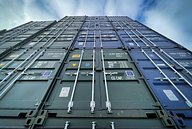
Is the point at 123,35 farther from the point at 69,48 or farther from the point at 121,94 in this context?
the point at 121,94

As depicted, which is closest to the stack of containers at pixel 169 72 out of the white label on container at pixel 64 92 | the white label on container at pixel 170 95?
the white label on container at pixel 170 95

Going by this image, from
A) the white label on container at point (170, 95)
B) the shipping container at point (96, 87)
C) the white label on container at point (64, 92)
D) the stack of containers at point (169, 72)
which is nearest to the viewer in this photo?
the shipping container at point (96, 87)

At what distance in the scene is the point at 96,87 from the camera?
3.42 metres

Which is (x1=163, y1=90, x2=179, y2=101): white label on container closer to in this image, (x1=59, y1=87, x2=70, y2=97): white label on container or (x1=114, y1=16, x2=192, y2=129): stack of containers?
(x1=114, y1=16, x2=192, y2=129): stack of containers

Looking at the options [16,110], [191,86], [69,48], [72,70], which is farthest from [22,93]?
[191,86]

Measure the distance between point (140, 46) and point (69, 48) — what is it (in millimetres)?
3036

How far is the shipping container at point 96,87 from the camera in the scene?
2561 millimetres

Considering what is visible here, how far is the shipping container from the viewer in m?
2.56

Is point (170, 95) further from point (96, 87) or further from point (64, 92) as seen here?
point (64, 92)

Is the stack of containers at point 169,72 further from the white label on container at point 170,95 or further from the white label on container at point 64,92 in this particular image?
the white label on container at point 64,92

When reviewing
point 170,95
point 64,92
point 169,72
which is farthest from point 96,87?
point 169,72

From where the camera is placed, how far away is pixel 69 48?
5605 millimetres

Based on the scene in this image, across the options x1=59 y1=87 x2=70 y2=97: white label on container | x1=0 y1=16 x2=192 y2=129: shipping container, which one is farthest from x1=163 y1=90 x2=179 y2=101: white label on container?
x1=59 y1=87 x2=70 y2=97: white label on container

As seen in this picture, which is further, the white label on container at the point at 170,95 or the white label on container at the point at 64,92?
the white label on container at the point at 64,92
